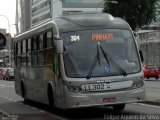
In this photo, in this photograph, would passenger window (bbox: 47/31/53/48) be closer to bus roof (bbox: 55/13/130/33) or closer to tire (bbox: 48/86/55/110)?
bus roof (bbox: 55/13/130/33)

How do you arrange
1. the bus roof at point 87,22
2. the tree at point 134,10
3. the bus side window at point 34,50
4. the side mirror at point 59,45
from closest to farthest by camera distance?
the side mirror at point 59,45 → the bus roof at point 87,22 → the bus side window at point 34,50 → the tree at point 134,10

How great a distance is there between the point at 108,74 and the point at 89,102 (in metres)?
1.00

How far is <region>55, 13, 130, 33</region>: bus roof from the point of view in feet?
50.8

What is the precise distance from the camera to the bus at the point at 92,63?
1454cm

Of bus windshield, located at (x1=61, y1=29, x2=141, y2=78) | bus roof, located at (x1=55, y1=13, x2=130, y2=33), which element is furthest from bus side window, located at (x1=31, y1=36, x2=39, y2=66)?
bus windshield, located at (x1=61, y1=29, x2=141, y2=78)

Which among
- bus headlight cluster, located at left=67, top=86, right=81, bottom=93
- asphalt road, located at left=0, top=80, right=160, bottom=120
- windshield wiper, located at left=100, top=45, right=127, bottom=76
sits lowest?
asphalt road, located at left=0, top=80, right=160, bottom=120

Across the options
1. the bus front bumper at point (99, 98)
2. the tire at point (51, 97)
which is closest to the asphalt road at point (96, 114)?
the tire at point (51, 97)

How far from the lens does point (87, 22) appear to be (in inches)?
613

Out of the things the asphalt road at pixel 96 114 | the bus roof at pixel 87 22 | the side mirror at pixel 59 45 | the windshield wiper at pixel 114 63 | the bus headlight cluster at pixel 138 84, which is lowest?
the asphalt road at pixel 96 114

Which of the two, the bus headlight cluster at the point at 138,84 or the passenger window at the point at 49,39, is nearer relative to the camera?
the bus headlight cluster at the point at 138,84

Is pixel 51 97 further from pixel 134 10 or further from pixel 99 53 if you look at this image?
pixel 134 10

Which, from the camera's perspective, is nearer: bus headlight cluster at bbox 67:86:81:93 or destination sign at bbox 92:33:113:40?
bus headlight cluster at bbox 67:86:81:93

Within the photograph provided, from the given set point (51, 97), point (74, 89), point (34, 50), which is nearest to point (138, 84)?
point (74, 89)

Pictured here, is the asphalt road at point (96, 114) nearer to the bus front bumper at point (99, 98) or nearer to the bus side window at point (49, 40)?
the bus front bumper at point (99, 98)
